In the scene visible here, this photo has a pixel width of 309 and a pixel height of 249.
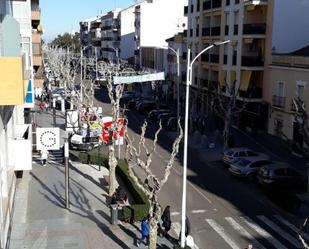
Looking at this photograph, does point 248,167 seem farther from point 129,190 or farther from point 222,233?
point 222,233

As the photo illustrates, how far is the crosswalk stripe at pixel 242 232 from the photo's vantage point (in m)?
19.5

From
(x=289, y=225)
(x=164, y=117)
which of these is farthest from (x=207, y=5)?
(x=289, y=225)

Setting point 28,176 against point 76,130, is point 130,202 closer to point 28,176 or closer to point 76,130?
point 28,176

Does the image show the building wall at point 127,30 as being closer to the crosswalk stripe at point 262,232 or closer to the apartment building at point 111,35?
the apartment building at point 111,35

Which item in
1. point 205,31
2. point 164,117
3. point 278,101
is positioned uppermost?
point 205,31

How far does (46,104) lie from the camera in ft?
198

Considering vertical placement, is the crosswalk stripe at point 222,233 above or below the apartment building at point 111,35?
below

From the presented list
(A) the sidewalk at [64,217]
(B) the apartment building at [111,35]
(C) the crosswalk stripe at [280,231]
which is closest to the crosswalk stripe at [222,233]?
(C) the crosswalk stripe at [280,231]

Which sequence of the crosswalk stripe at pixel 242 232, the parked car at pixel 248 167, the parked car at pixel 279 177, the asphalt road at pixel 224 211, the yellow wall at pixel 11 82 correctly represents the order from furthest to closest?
the parked car at pixel 248 167
the parked car at pixel 279 177
the asphalt road at pixel 224 211
the crosswalk stripe at pixel 242 232
the yellow wall at pixel 11 82

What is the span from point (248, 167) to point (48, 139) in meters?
11.3

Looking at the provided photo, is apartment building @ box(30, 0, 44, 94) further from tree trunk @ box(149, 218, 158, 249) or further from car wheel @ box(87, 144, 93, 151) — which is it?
tree trunk @ box(149, 218, 158, 249)

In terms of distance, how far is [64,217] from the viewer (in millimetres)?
22016

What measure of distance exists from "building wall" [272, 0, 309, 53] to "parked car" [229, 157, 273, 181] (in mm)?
15659

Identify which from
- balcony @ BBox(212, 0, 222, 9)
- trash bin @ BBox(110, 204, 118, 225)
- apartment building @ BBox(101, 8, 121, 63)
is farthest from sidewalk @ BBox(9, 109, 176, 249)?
apartment building @ BBox(101, 8, 121, 63)
